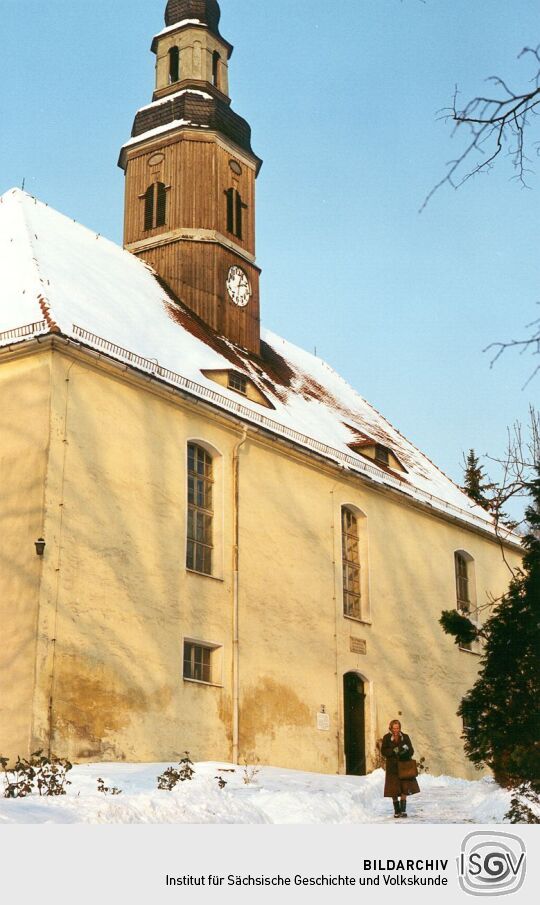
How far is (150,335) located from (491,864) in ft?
54.8

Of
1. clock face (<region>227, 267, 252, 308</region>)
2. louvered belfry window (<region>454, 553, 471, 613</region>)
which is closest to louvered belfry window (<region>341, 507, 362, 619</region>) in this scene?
louvered belfry window (<region>454, 553, 471, 613</region>)

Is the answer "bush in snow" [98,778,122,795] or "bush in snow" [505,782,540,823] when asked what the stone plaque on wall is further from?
"bush in snow" [505,782,540,823]

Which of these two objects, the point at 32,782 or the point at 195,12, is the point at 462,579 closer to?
the point at 195,12

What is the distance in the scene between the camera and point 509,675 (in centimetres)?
1320

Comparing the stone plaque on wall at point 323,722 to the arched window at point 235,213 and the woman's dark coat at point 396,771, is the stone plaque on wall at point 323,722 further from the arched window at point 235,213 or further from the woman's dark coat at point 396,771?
the arched window at point 235,213

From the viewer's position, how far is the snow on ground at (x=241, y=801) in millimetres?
11102

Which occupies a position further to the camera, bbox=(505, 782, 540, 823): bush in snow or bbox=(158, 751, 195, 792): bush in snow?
bbox=(158, 751, 195, 792): bush in snow

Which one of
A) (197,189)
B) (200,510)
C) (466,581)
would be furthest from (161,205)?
(466,581)

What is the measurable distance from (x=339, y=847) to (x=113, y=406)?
42.8 ft

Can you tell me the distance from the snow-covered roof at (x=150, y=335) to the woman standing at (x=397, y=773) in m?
7.96

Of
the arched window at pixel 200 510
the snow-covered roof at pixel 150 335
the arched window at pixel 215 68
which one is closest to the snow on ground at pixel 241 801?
the arched window at pixel 200 510

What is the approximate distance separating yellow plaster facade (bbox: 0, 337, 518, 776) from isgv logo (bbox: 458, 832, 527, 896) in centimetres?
1049

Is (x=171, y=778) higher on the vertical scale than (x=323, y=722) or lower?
lower

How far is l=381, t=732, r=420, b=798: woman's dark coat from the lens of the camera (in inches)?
567
